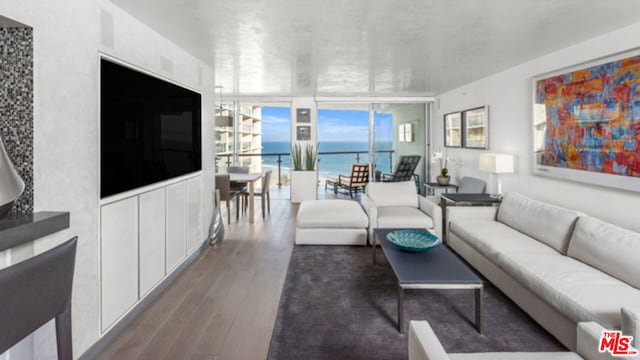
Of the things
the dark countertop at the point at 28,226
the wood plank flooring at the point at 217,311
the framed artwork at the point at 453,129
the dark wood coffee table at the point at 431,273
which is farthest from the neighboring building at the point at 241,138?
the dark countertop at the point at 28,226

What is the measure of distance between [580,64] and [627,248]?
203 cm

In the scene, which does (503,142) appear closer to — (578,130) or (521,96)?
(521,96)

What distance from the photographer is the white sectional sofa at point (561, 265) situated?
208 cm

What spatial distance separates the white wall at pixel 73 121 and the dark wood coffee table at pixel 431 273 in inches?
80.0

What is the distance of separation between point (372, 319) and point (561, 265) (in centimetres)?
148

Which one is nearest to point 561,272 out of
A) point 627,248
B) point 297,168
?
point 627,248

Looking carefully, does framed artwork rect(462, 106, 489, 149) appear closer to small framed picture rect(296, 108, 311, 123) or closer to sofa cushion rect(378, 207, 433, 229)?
sofa cushion rect(378, 207, 433, 229)

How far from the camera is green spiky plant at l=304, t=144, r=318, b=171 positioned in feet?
25.8

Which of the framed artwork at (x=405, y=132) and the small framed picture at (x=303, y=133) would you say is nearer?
the small framed picture at (x=303, y=133)

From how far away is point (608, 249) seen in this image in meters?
2.52

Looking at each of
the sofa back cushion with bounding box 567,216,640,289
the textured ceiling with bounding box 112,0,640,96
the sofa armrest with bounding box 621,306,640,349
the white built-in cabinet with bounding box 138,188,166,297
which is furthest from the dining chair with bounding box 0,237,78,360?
the sofa back cushion with bounding box 567,216,640,289

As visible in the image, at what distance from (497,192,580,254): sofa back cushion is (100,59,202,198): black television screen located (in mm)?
3553

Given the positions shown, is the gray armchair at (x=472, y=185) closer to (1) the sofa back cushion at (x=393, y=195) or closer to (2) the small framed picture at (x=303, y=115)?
(1) the sofa back cushion at (x=393, y=195)

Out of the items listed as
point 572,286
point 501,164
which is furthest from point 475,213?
point 572,286
